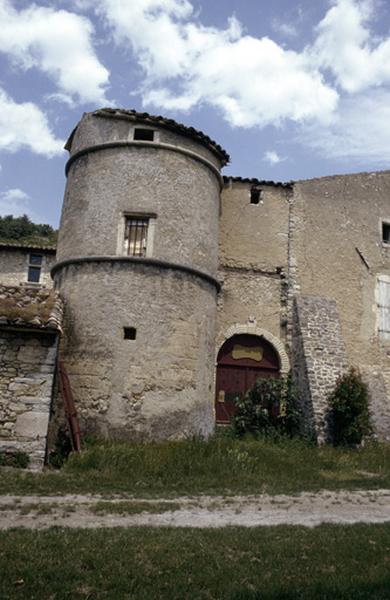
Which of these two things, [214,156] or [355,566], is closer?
[355,566]

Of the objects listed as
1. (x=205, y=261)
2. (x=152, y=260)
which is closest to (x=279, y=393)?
(x=205, y=261)

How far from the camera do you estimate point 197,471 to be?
889 cm

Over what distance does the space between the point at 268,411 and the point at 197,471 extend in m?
4.62

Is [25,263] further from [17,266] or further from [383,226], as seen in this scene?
[383,226]

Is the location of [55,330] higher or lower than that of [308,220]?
lower

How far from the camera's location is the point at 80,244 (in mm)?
11586

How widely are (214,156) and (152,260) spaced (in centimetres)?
374

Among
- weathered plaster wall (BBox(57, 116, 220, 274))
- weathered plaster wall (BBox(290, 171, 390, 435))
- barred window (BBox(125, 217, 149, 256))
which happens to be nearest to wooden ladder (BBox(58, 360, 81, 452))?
weathered plaster wall (BBox(57, 116, 220, 274))

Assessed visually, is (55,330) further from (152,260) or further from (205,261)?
(205,261)

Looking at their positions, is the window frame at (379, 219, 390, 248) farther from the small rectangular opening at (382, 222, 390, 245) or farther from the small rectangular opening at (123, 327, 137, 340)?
the small rectangular opening at (123, 327, 137, 340)

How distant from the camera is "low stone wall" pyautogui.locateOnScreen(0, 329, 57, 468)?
8.73m

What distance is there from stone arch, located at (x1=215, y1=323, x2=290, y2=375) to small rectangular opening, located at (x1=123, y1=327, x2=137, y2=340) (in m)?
3.27

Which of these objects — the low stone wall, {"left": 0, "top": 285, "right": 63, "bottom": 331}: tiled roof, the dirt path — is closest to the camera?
the dirt path

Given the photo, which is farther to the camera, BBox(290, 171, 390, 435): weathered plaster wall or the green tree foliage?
the green tree foliage
